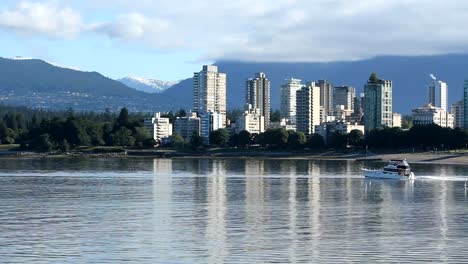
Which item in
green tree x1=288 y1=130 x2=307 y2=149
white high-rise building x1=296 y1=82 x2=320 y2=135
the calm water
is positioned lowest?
the calm water

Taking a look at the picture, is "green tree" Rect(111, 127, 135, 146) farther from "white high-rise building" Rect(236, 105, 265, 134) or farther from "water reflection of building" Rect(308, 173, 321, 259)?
"water reflection of building" Rect(308, 173, 321, 259)

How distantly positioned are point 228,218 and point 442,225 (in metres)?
7.48

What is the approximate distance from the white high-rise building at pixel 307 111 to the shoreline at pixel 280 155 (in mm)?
48651

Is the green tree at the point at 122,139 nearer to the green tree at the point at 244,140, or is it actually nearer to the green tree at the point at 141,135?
the green tree at the point at 141,135

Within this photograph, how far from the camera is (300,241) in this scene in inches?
1164

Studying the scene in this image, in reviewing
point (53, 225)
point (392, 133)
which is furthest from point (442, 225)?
point (392, 133)

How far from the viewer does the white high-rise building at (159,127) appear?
16550 cm

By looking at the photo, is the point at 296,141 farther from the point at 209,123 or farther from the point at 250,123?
the point at 209,123

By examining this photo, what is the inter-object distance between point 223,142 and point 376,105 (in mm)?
39179

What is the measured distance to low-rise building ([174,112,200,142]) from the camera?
17250 centimetres

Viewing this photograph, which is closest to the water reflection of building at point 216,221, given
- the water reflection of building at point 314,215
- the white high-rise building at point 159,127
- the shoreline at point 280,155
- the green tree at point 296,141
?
the water reflection of building at point 314,215

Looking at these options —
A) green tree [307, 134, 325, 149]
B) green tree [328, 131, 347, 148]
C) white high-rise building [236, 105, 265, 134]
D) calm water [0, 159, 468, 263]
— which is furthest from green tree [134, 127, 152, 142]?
calm water [0, 159, 468, 263]

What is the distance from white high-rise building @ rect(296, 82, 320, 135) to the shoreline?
48651 millimetres

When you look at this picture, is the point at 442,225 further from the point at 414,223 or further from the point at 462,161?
the point at 462,161
